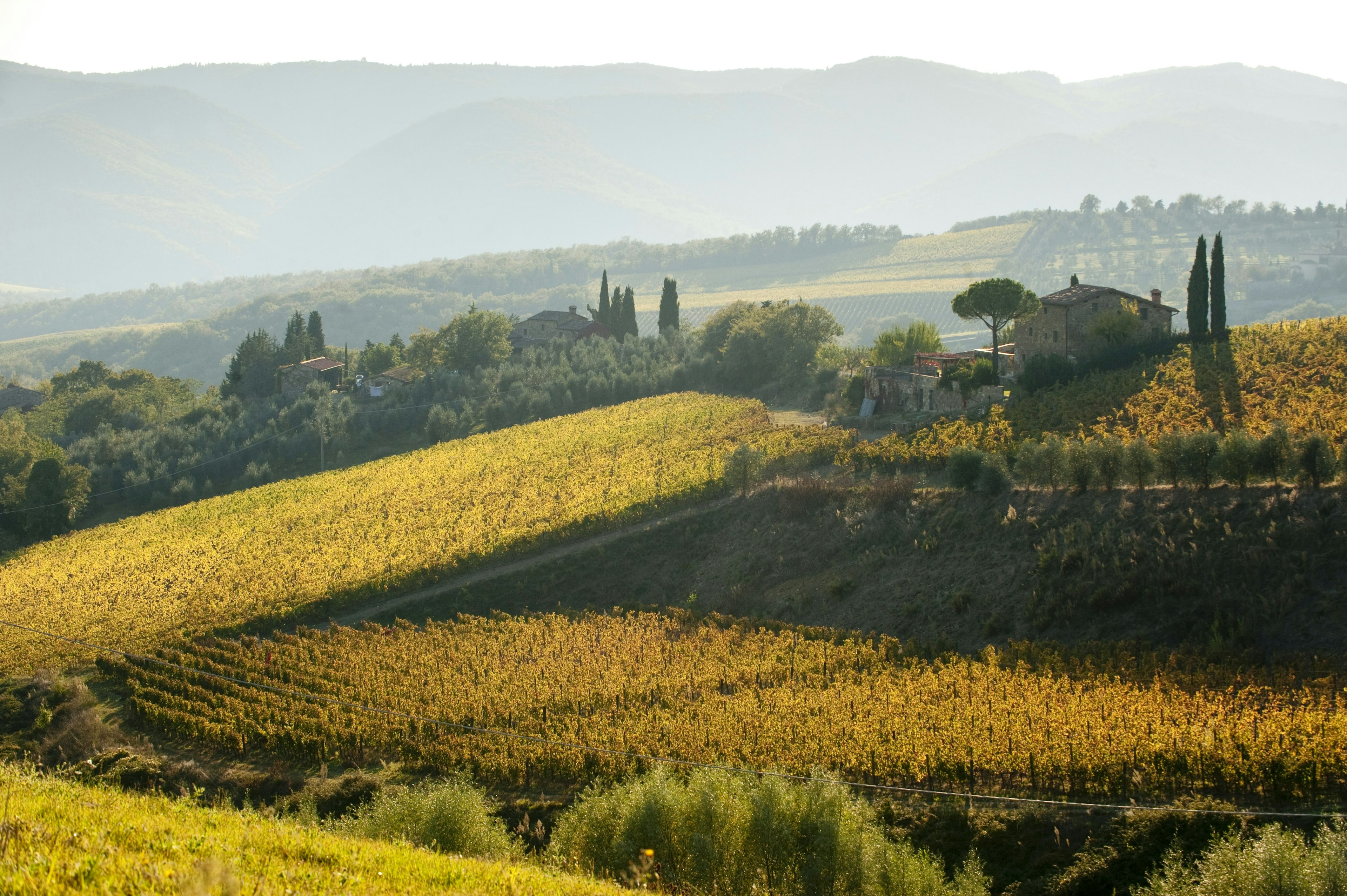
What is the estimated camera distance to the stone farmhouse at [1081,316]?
52.0 m

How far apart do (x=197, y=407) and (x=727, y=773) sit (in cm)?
8117

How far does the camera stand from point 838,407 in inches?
Answer: 2356

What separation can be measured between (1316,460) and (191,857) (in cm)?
2816

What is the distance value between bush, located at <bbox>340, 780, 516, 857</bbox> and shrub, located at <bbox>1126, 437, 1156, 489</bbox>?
22167 millimetres

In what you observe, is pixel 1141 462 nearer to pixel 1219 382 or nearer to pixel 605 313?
pixel 1219 382

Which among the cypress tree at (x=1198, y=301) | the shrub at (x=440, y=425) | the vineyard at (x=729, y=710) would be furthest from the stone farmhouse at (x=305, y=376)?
the cypress tree at (x=1198, y=301)

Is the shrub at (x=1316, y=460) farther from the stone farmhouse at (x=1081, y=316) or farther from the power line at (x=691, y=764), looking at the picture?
the stone farmhouse at (x=1081, y=316)

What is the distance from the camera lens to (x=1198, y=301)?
5044cm

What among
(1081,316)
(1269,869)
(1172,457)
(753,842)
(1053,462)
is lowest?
(753,842)

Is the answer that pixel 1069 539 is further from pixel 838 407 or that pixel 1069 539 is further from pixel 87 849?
pixel 838 407

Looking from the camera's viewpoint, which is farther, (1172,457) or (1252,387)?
(1252,387)

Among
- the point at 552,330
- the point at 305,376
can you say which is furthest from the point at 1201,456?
the point at 305,376

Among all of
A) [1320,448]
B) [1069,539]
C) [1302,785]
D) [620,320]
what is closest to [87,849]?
[1302,785]

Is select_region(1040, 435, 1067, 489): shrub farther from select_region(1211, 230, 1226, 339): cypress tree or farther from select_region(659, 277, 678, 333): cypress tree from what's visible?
select_region(659, 277, 678, 333): cypress tree
